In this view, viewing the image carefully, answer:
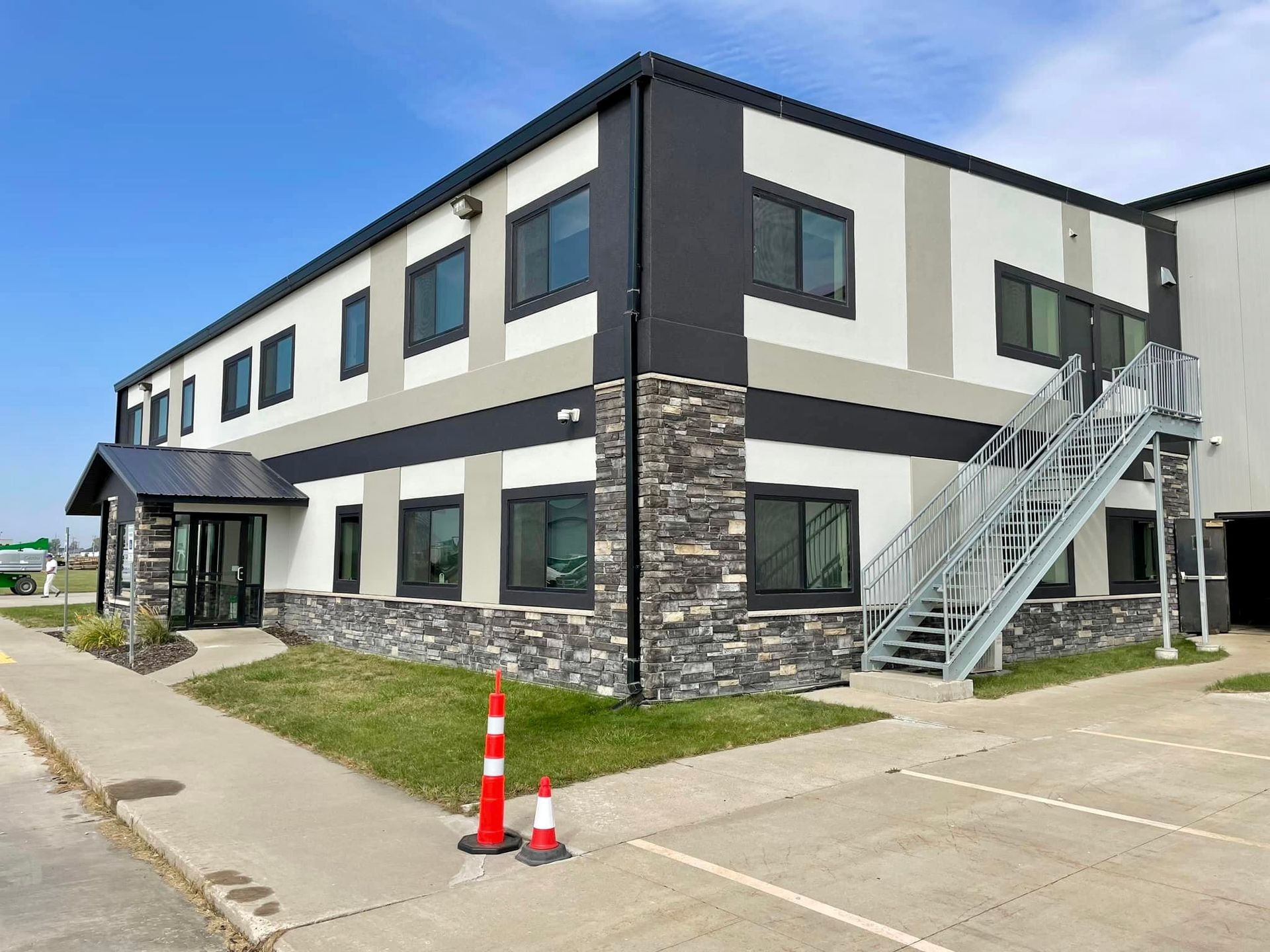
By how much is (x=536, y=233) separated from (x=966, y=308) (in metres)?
6.77

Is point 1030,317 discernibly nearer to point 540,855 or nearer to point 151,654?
point 540,855

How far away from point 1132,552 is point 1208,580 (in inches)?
95.5

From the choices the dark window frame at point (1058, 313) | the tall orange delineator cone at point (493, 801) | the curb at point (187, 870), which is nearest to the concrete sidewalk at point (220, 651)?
the curb at point (187, 870)

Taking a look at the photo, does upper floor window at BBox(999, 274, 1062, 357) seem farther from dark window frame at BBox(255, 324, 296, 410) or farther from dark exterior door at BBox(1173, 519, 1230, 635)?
dark window frame at BBox(255, 324, 296, 410)

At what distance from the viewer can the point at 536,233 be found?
13.9 metres

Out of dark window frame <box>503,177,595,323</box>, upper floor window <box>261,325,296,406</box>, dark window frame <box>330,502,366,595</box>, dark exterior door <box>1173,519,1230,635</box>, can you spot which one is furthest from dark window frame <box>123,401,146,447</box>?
dark exterior door <box>1173,519,1230,635</box>

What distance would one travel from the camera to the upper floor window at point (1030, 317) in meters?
16.4

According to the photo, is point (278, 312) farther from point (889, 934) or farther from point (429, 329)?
point (889, 934)

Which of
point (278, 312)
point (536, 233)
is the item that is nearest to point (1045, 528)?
point (536, 233)

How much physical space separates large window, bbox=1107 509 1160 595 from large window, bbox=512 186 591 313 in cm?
1095

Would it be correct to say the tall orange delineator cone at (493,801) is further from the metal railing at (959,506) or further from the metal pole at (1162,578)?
the metal pole at (1162,578)

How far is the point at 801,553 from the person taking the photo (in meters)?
13.0

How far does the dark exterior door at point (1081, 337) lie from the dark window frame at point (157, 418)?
2327cm

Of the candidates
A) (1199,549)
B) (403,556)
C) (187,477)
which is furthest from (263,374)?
(1199,549)
